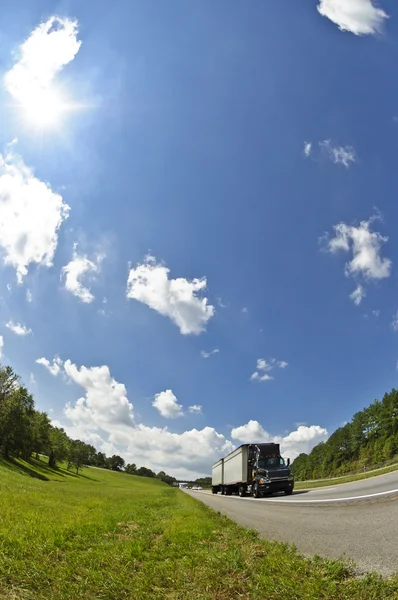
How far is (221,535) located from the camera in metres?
9.19

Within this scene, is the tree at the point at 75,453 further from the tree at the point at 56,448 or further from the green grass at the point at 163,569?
the green grass at the point at 163,569

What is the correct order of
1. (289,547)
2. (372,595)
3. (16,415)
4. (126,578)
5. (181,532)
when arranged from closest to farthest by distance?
1. (372,595)
2. (126,578)
3. (289,547)
4. (181,532)
5. (16,415)

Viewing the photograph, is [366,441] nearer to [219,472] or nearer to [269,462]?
[219,472]

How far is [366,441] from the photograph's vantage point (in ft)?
341

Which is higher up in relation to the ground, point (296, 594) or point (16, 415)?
point (16, 415)

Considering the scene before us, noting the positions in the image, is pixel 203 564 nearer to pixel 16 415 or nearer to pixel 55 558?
pixel 55 558

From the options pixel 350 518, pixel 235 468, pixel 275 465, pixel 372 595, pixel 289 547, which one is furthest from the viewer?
pixel 235 468

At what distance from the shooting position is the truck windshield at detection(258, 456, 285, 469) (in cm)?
2988

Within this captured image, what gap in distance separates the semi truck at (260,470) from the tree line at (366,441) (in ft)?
166

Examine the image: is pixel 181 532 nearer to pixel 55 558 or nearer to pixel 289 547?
pixel 289 547

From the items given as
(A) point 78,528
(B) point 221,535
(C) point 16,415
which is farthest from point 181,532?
(C) point 16,415

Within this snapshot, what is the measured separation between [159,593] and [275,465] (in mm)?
27672

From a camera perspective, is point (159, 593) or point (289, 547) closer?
point (159, 593)

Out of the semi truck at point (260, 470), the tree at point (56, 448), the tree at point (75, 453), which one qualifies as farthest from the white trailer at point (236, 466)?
the tree at point (75, 453)
